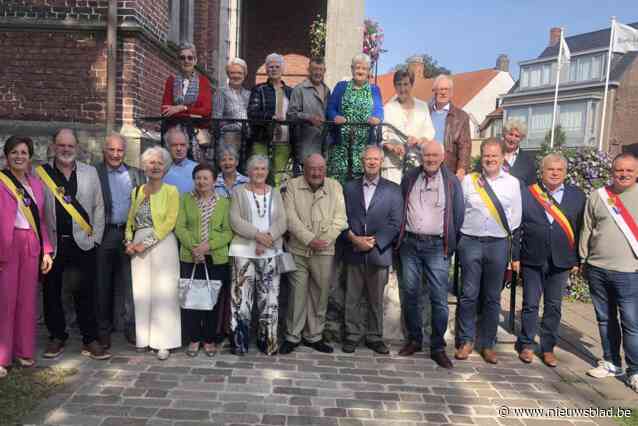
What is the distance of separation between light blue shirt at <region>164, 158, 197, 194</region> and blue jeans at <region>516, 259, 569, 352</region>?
3.47 metres

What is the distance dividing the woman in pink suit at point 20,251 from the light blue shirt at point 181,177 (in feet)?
3.96

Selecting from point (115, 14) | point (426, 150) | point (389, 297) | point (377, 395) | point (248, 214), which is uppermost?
point (115, 14)

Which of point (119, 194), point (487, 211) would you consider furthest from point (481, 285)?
point (119, 194)

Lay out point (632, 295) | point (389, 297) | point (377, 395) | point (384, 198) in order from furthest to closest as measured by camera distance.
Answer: point (389, 297) → point (384, 198) → point (632, 295) → point (377, 395)

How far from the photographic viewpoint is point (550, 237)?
5129 millimetres

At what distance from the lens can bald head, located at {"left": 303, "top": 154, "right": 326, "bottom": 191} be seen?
5.12 m

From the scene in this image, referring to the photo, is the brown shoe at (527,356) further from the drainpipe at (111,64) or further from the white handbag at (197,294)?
the drainpipe at (111,64)

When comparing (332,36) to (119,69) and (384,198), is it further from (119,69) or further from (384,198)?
(384,198)

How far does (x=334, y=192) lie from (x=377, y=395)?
192 centimetres

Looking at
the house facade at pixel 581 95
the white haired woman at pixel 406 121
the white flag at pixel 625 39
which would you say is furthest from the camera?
the white flag at pixel 625 39

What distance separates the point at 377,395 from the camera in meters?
4.40

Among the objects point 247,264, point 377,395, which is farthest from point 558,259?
point 247,264

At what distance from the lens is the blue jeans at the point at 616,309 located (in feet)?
15.9

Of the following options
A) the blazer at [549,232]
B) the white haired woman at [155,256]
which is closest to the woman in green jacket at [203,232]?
the white haired woman at [155,256]
